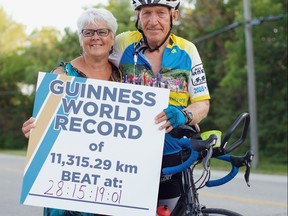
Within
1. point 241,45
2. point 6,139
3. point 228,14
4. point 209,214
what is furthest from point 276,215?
point 6,139

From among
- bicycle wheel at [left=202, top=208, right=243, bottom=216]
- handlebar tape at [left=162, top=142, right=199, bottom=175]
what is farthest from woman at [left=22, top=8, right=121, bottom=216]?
bicycle wheel at [left=202, top=208, right=243, bottom=216]

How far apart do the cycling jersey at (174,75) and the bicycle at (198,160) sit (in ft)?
0.46

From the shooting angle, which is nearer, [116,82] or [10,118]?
[116,82]

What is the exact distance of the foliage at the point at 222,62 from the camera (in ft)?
80.5

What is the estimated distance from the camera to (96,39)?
10.8ft

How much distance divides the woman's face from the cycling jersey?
0.17 m

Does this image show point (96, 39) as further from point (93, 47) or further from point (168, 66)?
point (168, 66)

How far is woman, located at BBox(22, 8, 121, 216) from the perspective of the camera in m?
3.28

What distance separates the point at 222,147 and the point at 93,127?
72 centimetres

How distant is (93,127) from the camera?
124 inches

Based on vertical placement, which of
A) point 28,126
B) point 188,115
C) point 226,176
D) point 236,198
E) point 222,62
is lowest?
point 236,198

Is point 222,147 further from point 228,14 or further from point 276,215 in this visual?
point 228,14

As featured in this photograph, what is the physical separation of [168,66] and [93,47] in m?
0.45

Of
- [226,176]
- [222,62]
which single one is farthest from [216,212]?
[222,62]
